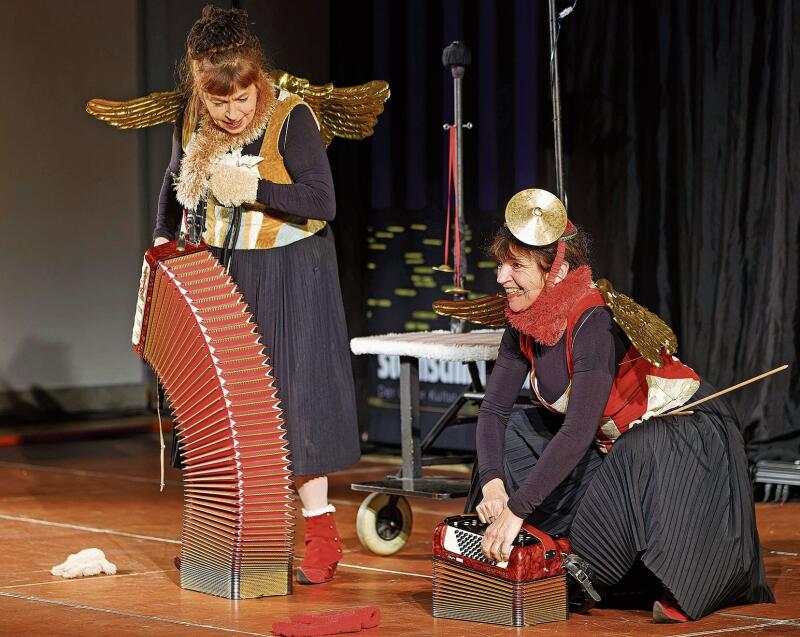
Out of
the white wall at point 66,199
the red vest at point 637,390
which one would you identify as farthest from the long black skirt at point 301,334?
the white wall at point 66,199

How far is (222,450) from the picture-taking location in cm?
376

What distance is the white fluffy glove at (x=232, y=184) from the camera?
149 inches

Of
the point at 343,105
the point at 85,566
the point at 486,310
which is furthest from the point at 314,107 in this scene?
the point at 85,566

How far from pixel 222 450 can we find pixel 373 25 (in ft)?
12.7

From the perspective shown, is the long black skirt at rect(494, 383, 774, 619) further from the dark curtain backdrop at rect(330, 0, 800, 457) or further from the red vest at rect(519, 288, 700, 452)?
the dark curtain backdrop at rect(330, 0, 800, 457)

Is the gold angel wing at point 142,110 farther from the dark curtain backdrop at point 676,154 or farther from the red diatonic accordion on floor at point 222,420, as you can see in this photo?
the dark curtain backdrop at point 676,154

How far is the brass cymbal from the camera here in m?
3.55

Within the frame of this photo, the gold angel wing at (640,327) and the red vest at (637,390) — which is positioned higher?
the gold angel wing at (640,327)

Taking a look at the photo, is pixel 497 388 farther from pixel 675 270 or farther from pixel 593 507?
pixel 675 270

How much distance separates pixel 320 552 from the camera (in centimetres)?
406

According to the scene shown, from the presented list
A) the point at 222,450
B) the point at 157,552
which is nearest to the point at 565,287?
the point at 222,450

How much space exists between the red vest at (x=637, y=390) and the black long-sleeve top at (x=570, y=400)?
4 centimetres

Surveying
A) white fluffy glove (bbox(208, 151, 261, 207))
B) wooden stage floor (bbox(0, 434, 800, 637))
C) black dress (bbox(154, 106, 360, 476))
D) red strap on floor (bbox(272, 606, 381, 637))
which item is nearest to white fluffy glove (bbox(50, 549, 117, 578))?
wooden stage floor (bbox(0, 434, 800, 637))

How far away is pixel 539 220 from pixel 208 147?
3.11ft
